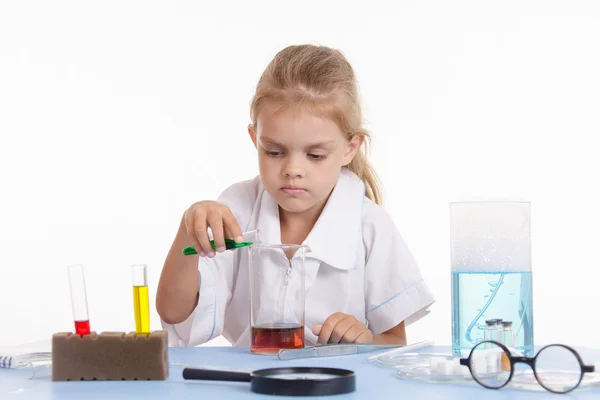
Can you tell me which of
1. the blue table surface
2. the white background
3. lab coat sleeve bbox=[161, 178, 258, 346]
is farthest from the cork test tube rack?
the white background

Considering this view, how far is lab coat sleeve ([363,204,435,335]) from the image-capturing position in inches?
58.9

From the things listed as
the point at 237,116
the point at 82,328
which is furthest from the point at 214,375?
the point at 237,116

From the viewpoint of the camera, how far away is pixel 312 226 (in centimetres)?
162

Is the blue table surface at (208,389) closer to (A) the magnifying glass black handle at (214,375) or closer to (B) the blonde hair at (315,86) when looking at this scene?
(A) the magnifying glass black handle at (214,375)

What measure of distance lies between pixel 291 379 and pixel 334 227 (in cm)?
76

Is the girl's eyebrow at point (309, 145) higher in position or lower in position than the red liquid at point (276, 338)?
higher

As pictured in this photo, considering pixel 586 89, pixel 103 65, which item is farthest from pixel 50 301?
pixel 586 89

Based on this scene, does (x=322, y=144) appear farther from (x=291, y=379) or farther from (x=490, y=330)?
(x=291, y=379)

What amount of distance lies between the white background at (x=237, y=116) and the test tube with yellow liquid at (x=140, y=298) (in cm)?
346

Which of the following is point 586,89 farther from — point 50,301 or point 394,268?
point 394,268

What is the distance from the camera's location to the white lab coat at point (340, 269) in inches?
59.6

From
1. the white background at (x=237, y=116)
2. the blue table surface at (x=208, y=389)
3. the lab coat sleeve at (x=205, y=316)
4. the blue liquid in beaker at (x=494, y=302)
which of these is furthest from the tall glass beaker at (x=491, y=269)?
the white background at (x=237, y=116)

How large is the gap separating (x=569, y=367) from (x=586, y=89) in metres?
3.94

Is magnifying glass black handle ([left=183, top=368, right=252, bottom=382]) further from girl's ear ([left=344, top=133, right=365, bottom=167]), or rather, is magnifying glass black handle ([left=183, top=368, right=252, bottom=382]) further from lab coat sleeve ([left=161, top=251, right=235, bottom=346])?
girl's ear ([left=344, top=133, right=365, bottom=167])
